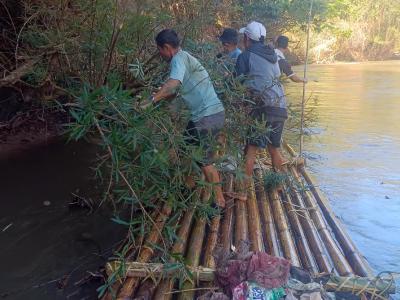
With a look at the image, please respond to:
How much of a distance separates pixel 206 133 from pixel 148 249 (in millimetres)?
1062

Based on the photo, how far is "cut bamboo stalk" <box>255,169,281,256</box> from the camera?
10.9 ft

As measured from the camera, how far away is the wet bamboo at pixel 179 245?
268cm

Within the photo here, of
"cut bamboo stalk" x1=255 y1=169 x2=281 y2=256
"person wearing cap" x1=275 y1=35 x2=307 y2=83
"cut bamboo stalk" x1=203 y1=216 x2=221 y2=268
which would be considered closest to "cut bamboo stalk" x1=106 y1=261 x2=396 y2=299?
"cut bamboo stalk" x1=203 y1=216 x2=221 y2=268

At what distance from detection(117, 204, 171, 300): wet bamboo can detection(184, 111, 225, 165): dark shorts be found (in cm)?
46

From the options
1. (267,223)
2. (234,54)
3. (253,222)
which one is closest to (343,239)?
(267,223)

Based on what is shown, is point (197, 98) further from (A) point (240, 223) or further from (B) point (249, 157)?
(A) point (240, 223)

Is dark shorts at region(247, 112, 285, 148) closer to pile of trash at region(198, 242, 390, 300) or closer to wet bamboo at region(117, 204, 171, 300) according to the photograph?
wet bamboo at region(117, 204, 171, 300)

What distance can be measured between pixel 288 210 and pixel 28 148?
4.41 meters

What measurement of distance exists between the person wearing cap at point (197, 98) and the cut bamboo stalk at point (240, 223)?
18 centimetres

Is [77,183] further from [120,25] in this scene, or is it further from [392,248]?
[392,248]

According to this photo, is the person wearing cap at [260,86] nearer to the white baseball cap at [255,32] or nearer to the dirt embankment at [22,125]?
the white baseball cap at [255,32]

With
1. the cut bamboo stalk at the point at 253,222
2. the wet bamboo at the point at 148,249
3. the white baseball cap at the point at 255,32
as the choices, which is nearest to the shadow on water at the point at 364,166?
the cut bamboo stalk at the point at 253,222

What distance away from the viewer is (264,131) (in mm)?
4051

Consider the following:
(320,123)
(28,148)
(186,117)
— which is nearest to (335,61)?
(320,123)
